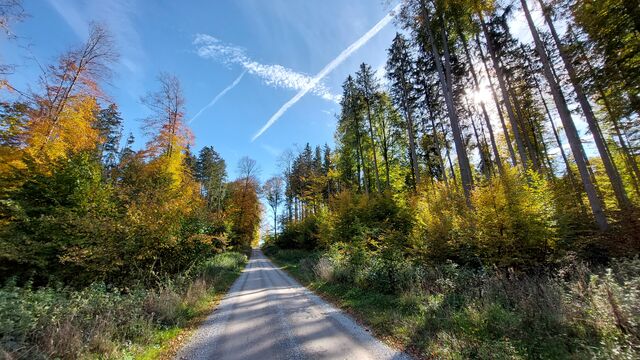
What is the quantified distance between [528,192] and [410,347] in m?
5.77

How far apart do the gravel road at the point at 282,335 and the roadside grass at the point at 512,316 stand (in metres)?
0.62

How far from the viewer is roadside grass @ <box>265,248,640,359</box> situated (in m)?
3.97

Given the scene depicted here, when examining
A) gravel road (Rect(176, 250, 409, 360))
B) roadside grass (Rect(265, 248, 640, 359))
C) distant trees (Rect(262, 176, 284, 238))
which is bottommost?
gravel road (Rect(176, 250, 409, 360))

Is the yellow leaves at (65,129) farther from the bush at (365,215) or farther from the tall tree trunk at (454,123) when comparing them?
the tall tree trunk at (454,123)

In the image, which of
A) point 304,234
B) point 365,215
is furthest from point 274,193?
point 365,215

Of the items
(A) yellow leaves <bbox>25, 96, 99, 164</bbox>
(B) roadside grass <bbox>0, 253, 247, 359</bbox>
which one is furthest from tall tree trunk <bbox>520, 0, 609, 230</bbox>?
(A) yellow leaves <bbox>25, 96, 99, 164</bbox>

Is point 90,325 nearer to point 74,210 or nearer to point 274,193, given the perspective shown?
point 74,210

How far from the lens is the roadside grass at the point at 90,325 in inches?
171

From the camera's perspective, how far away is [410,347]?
5.33 m

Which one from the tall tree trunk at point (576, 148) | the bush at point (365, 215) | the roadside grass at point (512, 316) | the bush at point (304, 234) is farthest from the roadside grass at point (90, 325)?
the bush at point (304, 234)

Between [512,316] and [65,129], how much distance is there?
55.7 feet

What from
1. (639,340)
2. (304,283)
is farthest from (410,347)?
(304,283)

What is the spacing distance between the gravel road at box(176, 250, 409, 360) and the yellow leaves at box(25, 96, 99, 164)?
29.9 ft

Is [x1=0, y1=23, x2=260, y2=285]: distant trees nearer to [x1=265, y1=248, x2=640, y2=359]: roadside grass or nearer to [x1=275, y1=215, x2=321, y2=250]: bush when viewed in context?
[x1=265, y1=248, x2=640, y2=359]: roadside grass
